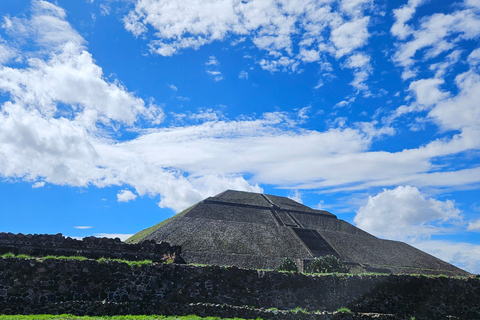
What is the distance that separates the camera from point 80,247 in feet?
84.2

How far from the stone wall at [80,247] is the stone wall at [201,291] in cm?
658

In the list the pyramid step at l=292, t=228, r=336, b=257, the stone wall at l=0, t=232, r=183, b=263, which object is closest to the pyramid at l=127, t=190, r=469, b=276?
the pyramid step at l=292, t=228, r=336, b=257

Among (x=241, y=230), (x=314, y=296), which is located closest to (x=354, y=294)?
(x=314, y=296)

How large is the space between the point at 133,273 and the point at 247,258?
1372 inches

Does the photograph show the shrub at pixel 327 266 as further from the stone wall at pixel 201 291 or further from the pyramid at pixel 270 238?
the stone wall at pixel 201 291

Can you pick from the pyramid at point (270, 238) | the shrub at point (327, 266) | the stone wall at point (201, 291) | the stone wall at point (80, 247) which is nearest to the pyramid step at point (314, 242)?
the pyramid at point (270, 238)

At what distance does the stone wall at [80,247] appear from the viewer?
77.3 feet

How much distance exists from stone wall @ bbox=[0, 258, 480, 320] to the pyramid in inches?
1130

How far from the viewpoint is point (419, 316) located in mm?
18188

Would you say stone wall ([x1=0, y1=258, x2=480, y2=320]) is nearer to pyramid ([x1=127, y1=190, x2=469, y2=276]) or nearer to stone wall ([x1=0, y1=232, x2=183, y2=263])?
stone wall ([x1=0, y1=232, x2=183, y2=263])

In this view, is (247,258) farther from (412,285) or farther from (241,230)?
(412,285)

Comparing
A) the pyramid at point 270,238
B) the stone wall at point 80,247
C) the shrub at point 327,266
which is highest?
the pyramid at point 270,238

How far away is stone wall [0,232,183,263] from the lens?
23547mm

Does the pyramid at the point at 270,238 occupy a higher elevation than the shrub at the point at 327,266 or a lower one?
higher
